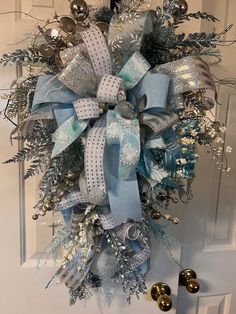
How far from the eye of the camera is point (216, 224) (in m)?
0.95

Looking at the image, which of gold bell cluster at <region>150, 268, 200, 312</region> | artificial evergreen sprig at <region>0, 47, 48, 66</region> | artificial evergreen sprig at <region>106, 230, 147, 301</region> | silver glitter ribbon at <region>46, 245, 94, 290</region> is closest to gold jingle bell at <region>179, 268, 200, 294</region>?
gold bell cluster at <region>150, 268, 200, 312</region>

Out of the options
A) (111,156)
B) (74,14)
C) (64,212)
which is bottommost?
(64,212)

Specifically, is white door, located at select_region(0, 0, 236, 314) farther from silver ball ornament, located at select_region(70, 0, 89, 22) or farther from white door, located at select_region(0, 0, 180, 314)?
silver ball ornament, located at select_region(70, 0, 89, 22)

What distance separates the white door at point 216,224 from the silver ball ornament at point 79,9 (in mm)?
354

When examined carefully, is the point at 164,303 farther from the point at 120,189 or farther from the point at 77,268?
the point at 120,189

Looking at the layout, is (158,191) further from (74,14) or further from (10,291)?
(10,291)

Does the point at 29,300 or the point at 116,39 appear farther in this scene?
the point at 29,300

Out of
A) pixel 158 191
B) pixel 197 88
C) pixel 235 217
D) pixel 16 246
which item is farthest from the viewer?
pixel 235 217

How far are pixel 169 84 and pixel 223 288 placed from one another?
0.75m

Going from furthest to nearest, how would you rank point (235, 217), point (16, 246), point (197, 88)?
1. point (235, 217)
2. point (16, 246)
3. point (197, 88)

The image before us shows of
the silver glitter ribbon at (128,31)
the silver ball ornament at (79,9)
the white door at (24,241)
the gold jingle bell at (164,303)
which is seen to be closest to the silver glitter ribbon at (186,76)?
the silver glitter ribbon at (128,31)

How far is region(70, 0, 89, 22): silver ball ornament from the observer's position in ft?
1.81

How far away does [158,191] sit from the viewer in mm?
634

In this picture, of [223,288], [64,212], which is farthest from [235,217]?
[64,212]
